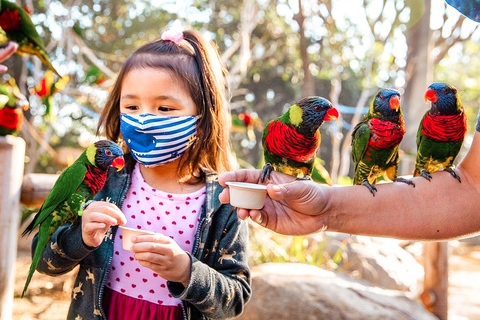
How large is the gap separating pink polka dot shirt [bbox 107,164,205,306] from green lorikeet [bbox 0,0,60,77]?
0.75 metres

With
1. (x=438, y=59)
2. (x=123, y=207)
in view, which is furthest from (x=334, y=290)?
(x=438, y=59)

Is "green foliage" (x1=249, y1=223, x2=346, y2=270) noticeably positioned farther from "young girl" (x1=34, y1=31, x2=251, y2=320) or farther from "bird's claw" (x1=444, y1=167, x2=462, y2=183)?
"bird's claw" (x1=444, y1=167, x2=462, y2=183)

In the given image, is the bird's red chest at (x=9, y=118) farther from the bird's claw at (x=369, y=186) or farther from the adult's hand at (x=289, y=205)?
the bird's claw at (x=369, y=186)

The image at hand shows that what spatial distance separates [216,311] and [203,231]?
0.20 m

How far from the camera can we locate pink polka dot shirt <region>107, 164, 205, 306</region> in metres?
1.07

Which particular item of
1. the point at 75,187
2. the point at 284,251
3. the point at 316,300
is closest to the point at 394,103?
the point at 75,187

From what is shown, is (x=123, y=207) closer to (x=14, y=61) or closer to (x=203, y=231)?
(x=203, y=231)

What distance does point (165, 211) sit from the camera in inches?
43.7

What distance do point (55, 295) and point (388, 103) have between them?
9.71ft

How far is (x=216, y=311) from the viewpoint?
0.98 m

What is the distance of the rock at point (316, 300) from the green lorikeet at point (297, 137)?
106cm

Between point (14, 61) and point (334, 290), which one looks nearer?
point (334, 290)

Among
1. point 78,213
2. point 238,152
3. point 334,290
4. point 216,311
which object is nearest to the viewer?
point 78,213

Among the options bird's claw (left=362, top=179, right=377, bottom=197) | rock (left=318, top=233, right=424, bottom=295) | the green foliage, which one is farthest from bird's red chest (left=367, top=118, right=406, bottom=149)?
rock (left=318, top=233, right=424, bottom=295)
